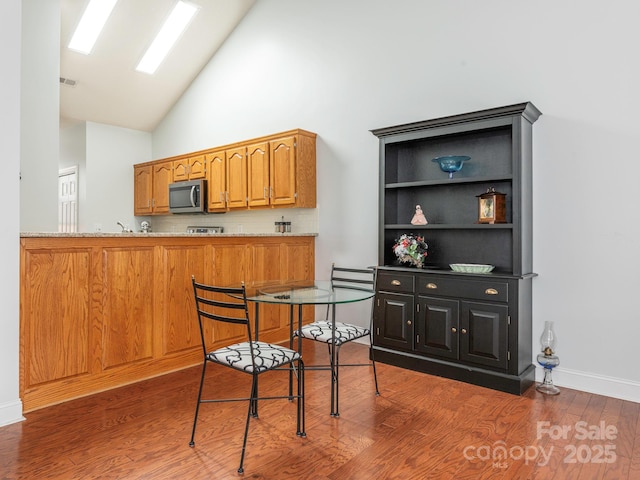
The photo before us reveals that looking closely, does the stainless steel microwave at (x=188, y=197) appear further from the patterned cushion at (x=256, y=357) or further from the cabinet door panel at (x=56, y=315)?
the patterned cushion at (x=256, y=357)

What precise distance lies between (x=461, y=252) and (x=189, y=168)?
12.6 feet

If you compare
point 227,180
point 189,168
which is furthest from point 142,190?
point 227,180

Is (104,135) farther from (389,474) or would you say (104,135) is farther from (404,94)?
(389,474)

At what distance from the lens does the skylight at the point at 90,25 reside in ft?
16.7

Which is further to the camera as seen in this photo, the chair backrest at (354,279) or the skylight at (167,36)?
the skylight at (167,36)

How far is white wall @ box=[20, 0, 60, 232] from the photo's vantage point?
457cm

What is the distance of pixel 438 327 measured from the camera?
3406 mm

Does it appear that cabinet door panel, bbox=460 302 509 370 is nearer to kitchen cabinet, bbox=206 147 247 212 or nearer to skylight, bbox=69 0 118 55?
kitchen cabinet, bbox=206 147 247 212

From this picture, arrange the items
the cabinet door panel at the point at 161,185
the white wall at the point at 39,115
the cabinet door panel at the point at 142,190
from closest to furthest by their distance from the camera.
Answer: the white wall at the point at 39,115 < the cabinet door panel at the point at 161,185 < the cabinet door panel at the point at 142,190

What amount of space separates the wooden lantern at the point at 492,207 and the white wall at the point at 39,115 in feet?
14.6

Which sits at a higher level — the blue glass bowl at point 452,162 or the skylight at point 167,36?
the skylight at point 167,36

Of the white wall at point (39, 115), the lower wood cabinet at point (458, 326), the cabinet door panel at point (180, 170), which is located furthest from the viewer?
the cabinet door panel at point (180, 170)

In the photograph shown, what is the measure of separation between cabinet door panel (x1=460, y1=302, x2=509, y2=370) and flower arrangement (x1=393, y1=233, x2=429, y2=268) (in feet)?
1.79

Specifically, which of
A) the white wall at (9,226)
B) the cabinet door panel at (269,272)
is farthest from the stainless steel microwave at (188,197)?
the white wall at (9,226)
